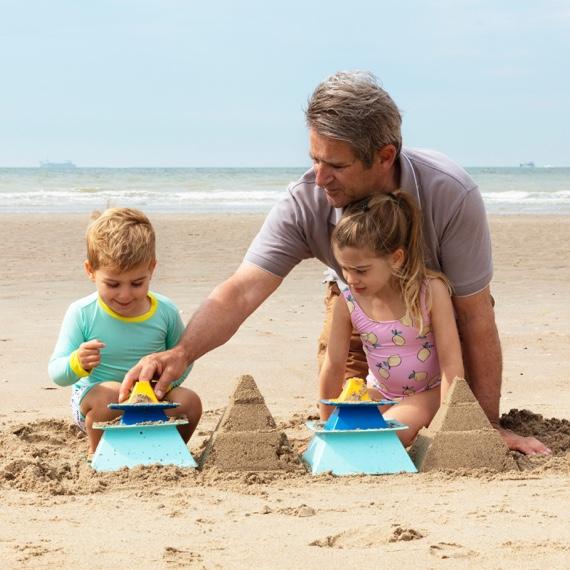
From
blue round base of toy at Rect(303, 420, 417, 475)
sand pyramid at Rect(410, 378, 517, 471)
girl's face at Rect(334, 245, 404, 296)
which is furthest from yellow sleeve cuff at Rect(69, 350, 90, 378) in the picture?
sand pyramid at Rect(410, 378, 517, 471)

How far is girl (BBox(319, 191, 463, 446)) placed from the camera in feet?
12.9

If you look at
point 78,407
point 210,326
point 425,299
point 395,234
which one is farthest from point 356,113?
point 78,407

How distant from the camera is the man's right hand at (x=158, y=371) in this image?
3748 mm

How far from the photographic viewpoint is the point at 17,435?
4.35 metres

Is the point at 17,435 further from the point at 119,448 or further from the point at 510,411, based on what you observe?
the point at 510,411

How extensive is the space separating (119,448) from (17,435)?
0.91 m

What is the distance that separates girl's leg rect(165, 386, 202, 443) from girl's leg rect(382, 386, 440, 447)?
29.3 inches

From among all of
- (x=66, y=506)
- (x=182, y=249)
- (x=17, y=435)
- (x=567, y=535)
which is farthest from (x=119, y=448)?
(x=182, y=249)

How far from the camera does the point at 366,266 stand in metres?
3.97

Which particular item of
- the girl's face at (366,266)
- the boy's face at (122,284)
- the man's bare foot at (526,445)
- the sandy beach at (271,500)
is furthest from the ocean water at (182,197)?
the man's bare foot at (526,445)

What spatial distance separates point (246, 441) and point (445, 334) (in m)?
0.91

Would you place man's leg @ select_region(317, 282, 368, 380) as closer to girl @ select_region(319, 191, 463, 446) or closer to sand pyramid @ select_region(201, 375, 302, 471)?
girl @ select_region(319, 191, 463, 446)

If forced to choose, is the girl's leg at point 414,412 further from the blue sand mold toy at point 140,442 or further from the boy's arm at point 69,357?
the boy's arm at point 69,357

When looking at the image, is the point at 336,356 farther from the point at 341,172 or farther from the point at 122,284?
the point at 122,284
